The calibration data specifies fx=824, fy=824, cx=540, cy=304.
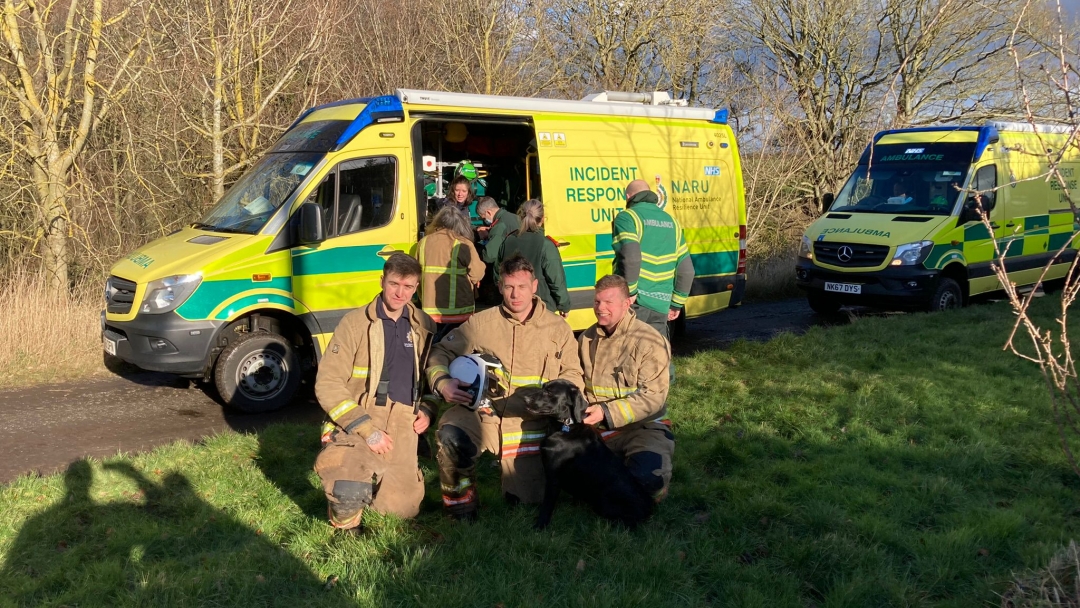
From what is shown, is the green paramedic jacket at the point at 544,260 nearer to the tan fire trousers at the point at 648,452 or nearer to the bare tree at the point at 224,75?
the tan fire trousers at the point at 648,452

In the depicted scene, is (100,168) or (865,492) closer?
(865,492)

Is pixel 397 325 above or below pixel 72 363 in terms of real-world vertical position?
above

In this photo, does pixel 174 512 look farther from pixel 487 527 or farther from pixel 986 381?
pixel 986 381

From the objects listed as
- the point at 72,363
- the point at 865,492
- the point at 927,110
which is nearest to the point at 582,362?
the point at 865,492

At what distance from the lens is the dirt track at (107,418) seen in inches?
229

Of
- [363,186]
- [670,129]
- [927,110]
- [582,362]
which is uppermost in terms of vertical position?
[927,110]

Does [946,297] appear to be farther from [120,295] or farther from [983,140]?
Answer: [120,295]

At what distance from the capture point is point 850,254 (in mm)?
10594

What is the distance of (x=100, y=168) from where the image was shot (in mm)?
12359

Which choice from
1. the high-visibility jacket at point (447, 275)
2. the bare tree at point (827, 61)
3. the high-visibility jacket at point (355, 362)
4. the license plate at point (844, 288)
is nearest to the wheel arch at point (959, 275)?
the license plate at point (844, 288)

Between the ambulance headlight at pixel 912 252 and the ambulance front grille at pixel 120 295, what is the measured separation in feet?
27.8

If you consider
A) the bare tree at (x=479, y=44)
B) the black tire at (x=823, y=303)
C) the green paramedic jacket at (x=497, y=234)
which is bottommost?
the black tire at (x=823, y=303)

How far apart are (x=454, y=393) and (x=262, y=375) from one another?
3.45 metres

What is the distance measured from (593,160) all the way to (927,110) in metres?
14.9
